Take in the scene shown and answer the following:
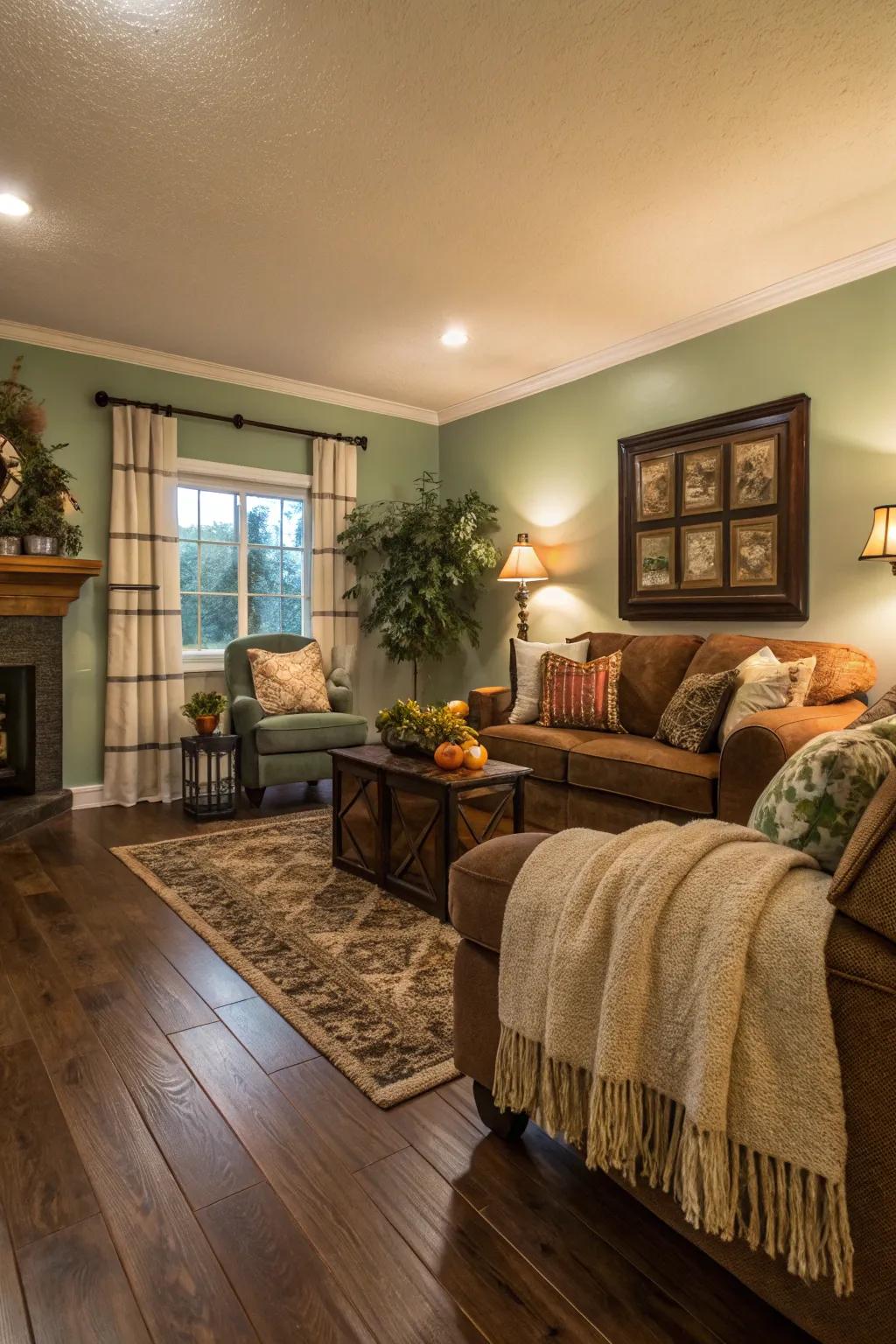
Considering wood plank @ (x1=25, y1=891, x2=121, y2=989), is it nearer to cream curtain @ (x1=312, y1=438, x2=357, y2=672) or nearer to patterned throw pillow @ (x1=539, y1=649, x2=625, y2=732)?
patterned throw pillow @ (x1=539, y1=649, x2=625, y2=732)

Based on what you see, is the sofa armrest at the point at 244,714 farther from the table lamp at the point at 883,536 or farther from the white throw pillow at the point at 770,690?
the table lamp at the point at 883,536

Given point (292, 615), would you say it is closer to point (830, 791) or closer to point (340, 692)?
point (340, 692)

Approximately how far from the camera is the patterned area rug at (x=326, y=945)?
1.93 meters

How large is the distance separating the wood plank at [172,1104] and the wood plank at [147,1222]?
0.10 ft

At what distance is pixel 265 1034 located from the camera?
2.02 metres

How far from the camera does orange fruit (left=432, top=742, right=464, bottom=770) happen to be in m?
2.85

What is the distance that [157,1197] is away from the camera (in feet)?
4.66

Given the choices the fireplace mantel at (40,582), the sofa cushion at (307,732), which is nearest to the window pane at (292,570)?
the sofa cushion at (307,732)

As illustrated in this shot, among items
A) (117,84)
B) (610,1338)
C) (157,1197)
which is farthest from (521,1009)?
(117,84)

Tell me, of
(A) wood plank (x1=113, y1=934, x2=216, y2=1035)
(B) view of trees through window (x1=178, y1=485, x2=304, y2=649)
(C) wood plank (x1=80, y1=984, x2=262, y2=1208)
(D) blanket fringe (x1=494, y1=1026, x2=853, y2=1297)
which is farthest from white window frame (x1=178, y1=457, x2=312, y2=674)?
(D) blanket fringe (x1=494, y1=1026, x2=853, y2=1297)

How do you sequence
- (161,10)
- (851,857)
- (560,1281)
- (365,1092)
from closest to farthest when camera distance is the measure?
(851,857) → (560,1281) → (365,1092) → (161,10)

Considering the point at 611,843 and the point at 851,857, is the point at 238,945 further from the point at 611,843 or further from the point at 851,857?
the point at 851,857

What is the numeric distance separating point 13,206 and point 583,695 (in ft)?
10.9

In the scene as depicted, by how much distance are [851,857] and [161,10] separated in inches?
105
